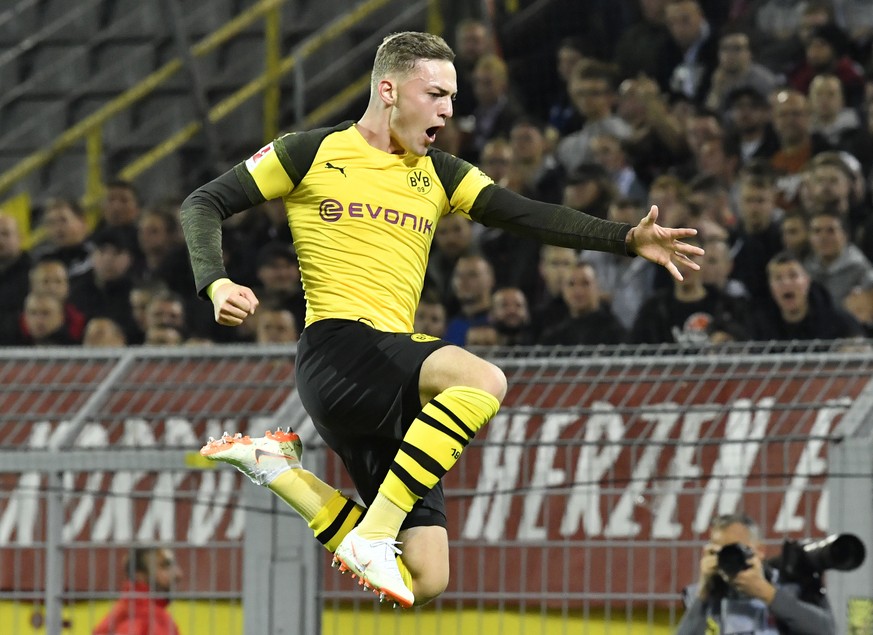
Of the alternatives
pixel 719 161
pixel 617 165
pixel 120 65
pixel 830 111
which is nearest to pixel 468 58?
pixel 617 165

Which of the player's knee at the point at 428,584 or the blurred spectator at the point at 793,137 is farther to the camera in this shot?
the blurred spectator at the point at 793,137

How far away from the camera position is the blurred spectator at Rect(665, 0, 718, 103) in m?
11.5

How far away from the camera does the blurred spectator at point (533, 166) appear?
36.2 ft

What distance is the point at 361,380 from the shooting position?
5.22 meters

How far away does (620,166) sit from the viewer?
10.9 meters

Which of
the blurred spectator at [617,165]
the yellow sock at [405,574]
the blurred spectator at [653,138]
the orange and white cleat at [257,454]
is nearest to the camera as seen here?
the yellow sock at [405,574]

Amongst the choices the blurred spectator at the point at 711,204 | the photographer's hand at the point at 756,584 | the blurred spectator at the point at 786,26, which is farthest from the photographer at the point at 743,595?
the blurred spectator at the point at 786,26

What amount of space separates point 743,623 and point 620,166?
4.68 metres

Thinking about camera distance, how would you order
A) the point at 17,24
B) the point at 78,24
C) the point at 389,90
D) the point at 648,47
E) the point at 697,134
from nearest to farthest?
the point at 389,90
the point at 697,134
the point at 648,47
the point at 78,24
the point at 17,24

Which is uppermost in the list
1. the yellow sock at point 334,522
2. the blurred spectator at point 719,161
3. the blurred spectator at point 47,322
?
the blurred spectator at point 719,161

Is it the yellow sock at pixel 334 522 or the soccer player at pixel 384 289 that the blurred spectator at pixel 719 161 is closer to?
the soccer player at pixel 384 289

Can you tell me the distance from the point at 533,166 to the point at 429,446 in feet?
20.5

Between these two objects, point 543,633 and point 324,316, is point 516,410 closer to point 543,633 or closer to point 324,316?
point 543,633

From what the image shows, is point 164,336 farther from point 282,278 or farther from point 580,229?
point 580,229
